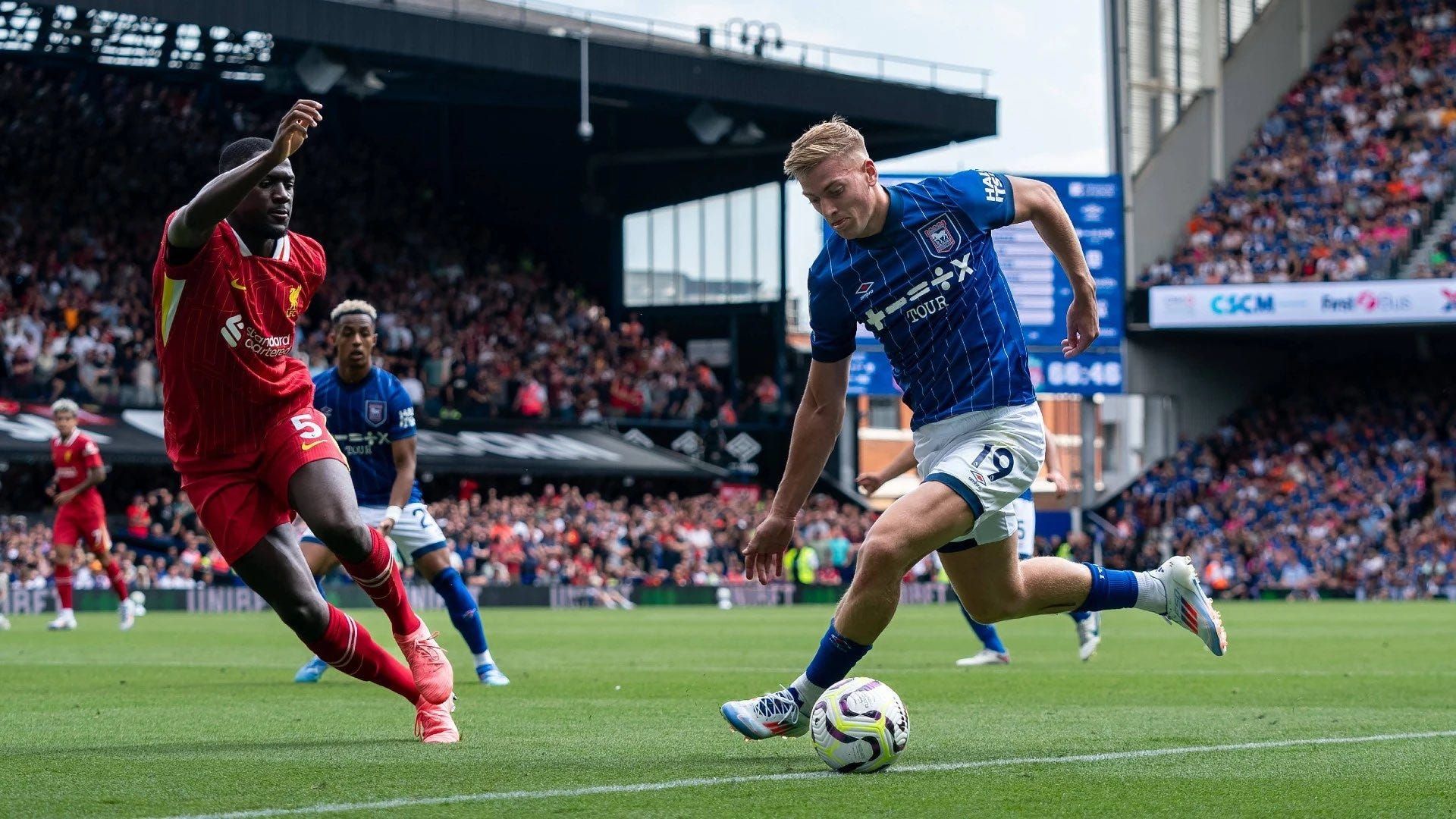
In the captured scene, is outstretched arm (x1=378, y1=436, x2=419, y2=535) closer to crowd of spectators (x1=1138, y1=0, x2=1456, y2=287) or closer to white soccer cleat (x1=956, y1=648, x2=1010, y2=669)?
white soccer cleat (x1=956, y1=648, x2=1010, y2=669)

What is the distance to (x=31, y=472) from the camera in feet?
101

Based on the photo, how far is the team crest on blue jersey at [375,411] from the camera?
11.4 meters

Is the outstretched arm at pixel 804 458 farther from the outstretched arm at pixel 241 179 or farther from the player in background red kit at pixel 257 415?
the outstretched arm at pixel 241 179

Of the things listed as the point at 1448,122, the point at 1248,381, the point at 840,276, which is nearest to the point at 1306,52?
the point at 1448,122

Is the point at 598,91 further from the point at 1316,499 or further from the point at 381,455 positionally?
the point at 381,455

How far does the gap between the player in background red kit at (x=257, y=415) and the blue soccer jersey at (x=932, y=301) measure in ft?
6.75

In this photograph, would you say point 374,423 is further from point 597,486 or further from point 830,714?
point 597,486

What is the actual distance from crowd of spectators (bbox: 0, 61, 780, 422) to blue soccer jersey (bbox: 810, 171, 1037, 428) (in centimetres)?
2613

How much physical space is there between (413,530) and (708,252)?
1350 inches

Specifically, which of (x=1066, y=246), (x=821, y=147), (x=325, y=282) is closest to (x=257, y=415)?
(x=821, y=147)

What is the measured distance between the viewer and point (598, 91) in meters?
38.0

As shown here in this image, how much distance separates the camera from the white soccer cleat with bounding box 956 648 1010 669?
14.2 meters

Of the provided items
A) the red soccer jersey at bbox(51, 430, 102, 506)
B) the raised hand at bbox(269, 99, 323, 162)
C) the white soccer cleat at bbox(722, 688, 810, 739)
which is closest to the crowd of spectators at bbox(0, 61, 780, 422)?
the red soccer jersey at bbox(51, 430, 102, 506)

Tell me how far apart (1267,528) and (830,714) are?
36.2m
